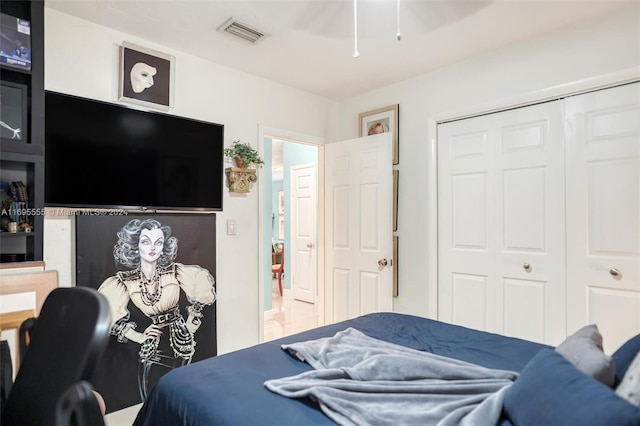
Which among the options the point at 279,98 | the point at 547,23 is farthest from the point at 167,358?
the point at 547,23

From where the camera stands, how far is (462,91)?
117 inches

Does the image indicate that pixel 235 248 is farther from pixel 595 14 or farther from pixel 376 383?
pixel 595 14

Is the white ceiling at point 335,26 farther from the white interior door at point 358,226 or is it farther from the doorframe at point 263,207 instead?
the white interior door at point 358,226

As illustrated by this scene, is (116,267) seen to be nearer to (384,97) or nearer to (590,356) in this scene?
(590,356)

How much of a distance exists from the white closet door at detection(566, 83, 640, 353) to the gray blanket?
144cm

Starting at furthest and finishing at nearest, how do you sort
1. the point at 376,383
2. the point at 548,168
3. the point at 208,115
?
the point at 208,115
the point at 548,168
the point at 376,383

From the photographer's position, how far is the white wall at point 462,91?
7.51 ft

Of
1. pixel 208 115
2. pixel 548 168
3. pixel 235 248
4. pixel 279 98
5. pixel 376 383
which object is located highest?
pixel 279 98

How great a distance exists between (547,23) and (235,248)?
9.05 ft

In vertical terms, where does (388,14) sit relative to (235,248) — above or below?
above

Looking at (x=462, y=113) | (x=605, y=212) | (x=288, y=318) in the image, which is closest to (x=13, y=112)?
(x=462, y=113)

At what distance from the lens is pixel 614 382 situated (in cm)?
107

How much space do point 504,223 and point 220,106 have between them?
241 cm

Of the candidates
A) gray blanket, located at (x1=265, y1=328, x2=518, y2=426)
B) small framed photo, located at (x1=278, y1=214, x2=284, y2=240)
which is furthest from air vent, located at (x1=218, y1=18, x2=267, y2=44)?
small framed photo, located at (x1=278, y1=214, x2=284, y2=240)
